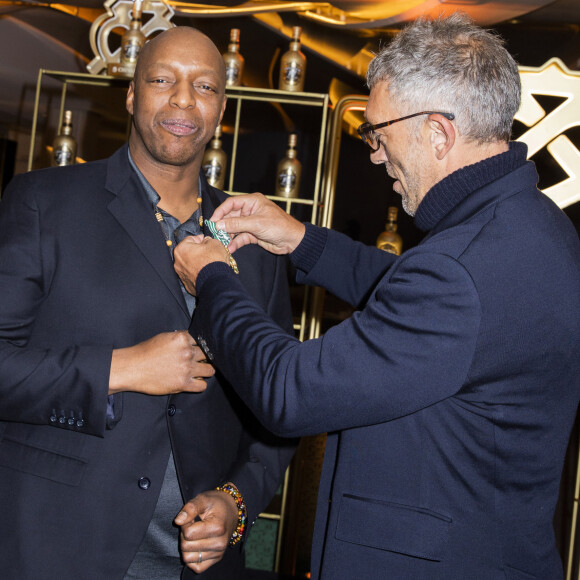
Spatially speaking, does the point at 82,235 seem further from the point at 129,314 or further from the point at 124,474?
the point at 124,474

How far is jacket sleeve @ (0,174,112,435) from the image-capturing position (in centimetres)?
133

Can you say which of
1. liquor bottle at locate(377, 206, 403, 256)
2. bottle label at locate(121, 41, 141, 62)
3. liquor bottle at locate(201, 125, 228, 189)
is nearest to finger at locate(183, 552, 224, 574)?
liquor bottle at locate(201, 125, 228, 189)

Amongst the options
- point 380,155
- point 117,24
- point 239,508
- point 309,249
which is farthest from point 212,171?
point 239,508

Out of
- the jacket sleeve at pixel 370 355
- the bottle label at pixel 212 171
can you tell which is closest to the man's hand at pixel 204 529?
the jacket sleeve at pixel 370 355

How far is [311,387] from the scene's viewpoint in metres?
1.14

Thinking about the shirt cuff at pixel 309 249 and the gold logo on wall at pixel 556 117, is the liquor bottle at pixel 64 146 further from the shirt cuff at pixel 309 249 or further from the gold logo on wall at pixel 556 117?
the gold logo on wall at pixel 556 117

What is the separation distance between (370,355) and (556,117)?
9.25ft

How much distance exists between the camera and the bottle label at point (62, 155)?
3582mm

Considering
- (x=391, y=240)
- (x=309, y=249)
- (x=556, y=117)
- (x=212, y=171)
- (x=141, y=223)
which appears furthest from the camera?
(x=391, y=240)

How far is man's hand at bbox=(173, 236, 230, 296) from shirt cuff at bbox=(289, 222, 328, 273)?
1.47 feet

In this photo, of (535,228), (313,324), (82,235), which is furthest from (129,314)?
(313,324)

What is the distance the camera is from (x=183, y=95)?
64.1 inches

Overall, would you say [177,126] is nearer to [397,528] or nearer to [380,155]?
[380,155]

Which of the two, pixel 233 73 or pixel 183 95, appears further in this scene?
pixel 233 73
